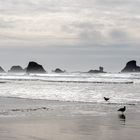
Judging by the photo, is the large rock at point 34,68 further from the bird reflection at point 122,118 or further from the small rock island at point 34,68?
the bird reflection at point 122,118

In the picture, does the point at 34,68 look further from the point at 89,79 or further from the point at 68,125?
the point at 68,125

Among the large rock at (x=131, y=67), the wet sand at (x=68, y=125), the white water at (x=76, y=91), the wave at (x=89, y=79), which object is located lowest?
the wet sand at (x=68, y=125)

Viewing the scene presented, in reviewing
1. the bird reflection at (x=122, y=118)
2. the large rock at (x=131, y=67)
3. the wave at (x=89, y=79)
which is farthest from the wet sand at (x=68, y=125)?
the large rock at (x=131, y=67)

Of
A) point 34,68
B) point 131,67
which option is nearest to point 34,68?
point 34,68

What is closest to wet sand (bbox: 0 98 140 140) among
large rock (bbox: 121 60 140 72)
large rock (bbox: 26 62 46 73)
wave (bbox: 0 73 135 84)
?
wave (bbox: 0 73 135 84)

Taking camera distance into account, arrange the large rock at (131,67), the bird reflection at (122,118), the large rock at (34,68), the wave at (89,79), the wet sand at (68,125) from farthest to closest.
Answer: the large rock at (34,68) → the large rock at (131,67) → the wave at (89,79) → the bird reflection at (122,118) → the wet sand at (68,125)

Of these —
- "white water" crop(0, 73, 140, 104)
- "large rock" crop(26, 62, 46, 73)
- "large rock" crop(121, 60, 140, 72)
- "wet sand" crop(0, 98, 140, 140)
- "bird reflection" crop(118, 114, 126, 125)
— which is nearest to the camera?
"wet sand" crop(0, 98, 140, 140)

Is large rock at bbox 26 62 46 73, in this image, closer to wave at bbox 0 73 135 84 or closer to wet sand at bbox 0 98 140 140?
wave at bbox 0 73 135 84

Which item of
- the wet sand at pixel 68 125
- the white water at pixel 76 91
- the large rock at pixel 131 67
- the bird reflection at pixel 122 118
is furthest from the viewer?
the large rock at pixel 131 67

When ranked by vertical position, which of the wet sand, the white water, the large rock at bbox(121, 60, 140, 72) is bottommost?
the wet sand

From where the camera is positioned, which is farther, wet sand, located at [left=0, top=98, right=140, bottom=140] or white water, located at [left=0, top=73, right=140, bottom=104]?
white water, located at [left=0, top=73, right=140, bottom=104]

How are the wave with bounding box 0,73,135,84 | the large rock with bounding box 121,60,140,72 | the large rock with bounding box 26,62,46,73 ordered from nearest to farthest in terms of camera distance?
1. the wave with bounding box 0,73,135,84
2. the large rock with bounding box 121,60,140,72
3. the large rock with bounding box 26,62,46,73

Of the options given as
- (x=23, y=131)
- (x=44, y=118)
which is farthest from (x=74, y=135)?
(x=44, y=118)

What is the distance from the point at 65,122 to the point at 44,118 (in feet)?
5.94
